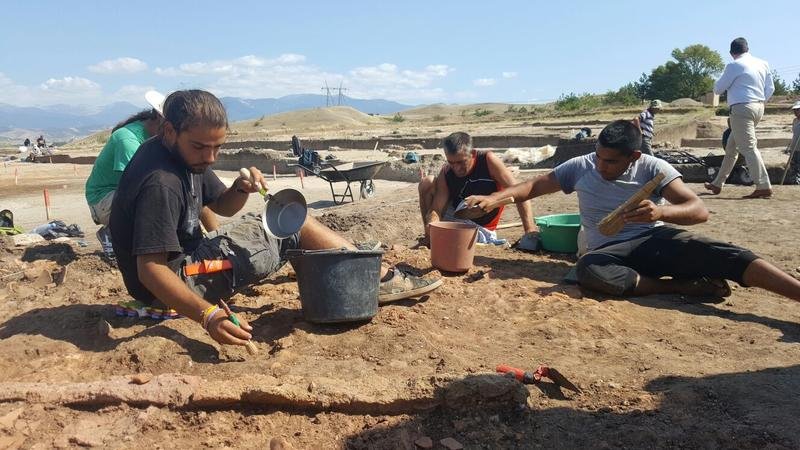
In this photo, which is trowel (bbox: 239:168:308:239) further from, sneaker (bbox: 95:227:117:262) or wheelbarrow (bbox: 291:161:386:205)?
wheelbarrow (bbox: 291:161:386:205)

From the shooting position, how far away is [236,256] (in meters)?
3.24

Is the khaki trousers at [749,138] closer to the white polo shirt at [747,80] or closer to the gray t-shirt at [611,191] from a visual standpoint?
the white polo shirt at [747,80]

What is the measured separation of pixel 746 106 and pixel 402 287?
595 cm

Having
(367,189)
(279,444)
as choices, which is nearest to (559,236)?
(279,444)

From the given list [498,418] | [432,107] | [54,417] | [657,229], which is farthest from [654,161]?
[432,107]

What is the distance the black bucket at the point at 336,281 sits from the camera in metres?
2.97

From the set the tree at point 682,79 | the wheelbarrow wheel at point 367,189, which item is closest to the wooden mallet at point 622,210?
the wheelbarrow wheel at point 367,189

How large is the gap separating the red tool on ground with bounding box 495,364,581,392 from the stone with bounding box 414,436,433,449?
453 mm

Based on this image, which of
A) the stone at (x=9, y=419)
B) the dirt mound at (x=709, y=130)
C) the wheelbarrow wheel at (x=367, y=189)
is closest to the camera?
the stone at (x=9, y=419)

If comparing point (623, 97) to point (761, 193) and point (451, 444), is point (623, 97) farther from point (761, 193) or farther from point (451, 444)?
point (451, 444)

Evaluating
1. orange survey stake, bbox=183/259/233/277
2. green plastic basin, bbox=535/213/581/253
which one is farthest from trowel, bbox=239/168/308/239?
green plastic basin, bbox=535/213/581/253

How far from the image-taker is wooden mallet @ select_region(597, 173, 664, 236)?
3.52m

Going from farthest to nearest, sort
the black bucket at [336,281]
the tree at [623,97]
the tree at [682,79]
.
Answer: the tree at [682,79] → the tree at [623,97] → the black bucket at [336,281]

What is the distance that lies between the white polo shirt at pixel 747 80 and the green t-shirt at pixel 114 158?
6.75m
